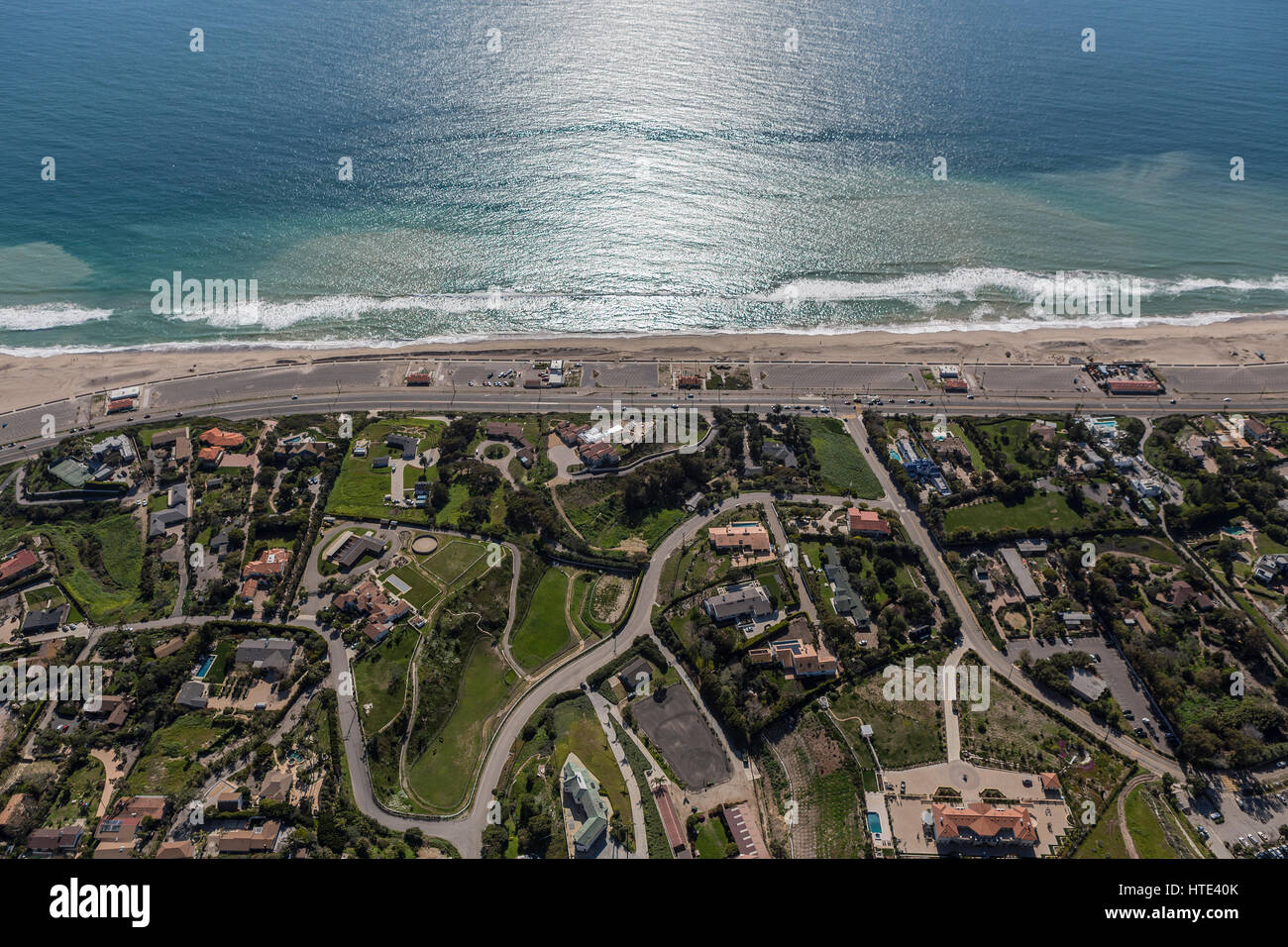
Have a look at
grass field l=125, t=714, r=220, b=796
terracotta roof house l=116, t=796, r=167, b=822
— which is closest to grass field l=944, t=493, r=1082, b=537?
grass field l=125, t=714, r=220, b=796

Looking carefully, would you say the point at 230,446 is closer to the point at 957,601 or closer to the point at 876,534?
the point at 876,534

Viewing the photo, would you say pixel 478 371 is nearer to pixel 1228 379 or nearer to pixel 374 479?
pixel 374 479

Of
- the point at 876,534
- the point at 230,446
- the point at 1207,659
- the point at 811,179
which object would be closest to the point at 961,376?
the point at 876,534

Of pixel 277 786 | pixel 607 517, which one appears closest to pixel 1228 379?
pixel 607 517

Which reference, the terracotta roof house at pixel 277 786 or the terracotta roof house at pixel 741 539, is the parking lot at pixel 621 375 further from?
the terracotta roof house at pixel 277 786

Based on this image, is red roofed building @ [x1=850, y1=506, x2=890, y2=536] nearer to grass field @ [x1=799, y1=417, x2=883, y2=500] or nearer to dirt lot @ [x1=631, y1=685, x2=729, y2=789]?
grass field @ [x1=799, y1=417, x2=883, y2=500]
